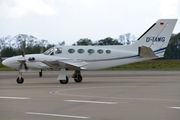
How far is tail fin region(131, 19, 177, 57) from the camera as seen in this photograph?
93.0ft

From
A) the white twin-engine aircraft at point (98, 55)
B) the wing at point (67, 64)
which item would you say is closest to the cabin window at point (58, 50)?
the white twin-engine aircraft at point (98, 55)

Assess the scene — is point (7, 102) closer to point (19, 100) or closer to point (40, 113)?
point (19, 100)

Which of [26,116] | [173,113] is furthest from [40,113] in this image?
[173,113]

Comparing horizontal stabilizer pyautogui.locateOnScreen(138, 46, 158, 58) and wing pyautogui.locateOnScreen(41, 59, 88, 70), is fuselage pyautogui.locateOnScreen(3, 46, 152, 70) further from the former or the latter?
horizontal stabilizer pyautogui.locateOnScreen(138, 46, 158, 58)

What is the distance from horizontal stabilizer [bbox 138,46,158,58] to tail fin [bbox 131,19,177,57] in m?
0.99

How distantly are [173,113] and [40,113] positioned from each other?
158 inches

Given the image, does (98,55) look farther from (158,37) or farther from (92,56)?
(158,37)

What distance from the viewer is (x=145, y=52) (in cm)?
2723

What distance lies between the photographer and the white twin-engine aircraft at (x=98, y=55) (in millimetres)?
27547

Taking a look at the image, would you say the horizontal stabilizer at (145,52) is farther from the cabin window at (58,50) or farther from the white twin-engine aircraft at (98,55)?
the cabin window at (58,50)

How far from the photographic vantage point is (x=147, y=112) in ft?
38.4

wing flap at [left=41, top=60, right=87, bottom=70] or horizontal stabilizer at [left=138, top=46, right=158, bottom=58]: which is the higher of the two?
horizontal stabilizer at [left=138, top=46, right=158, bottom=58]

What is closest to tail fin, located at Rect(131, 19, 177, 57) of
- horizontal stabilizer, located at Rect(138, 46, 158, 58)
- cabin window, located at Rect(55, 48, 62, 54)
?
horizontal stabilizer, located at Rect(138, 46, 158, 58)

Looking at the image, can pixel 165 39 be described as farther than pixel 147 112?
Yes
